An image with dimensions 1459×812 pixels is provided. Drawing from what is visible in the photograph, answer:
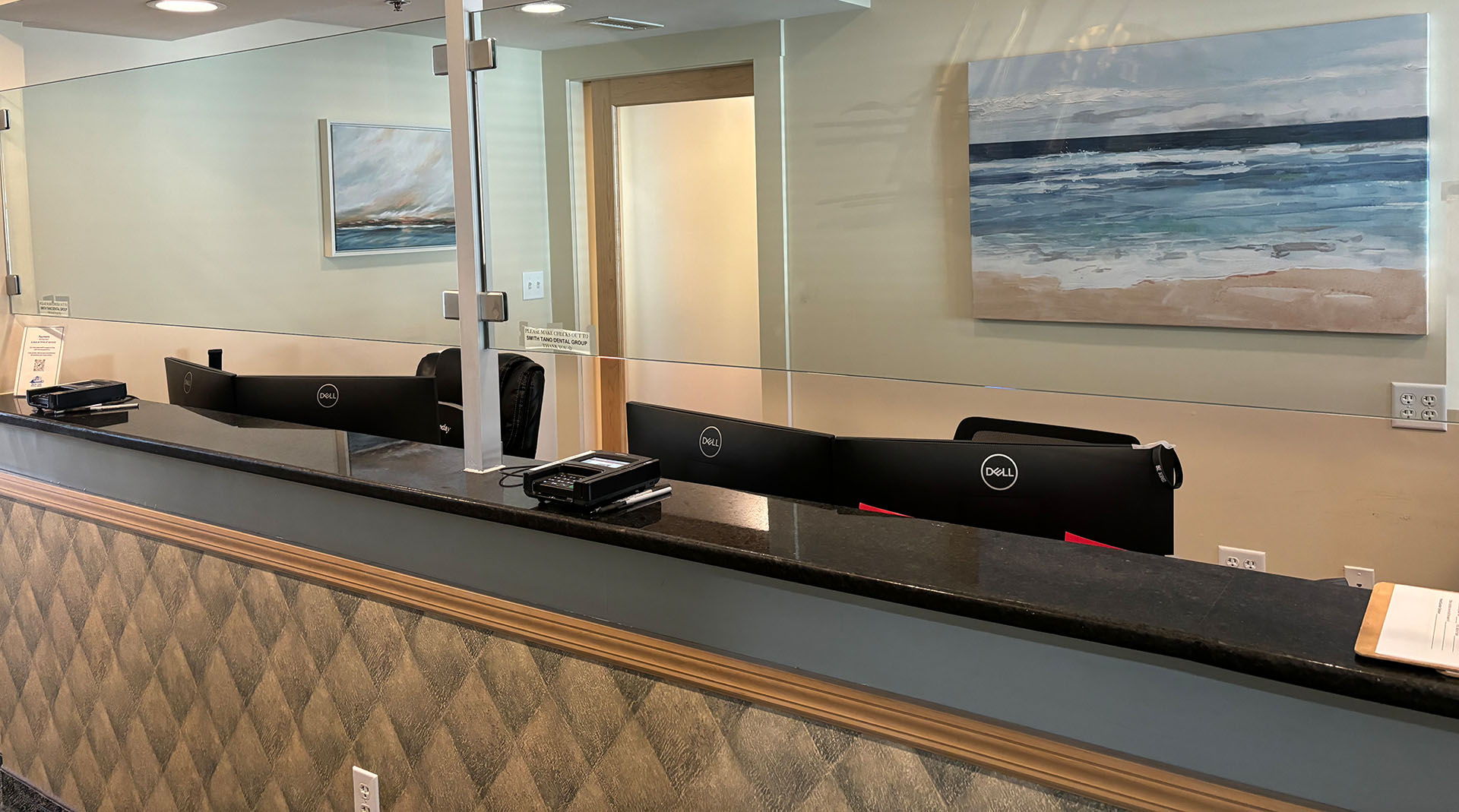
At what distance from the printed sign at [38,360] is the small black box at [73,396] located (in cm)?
24

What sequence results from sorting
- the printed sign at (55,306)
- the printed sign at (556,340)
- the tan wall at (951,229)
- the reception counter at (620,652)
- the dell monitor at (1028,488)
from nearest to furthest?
the reception counter at (620,652) → the tan wall at (951,229) → the dell monitor at (1028,488) → the printed sign at (556,340) → the printed sign at (55,306)

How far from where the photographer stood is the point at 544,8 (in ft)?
5.68

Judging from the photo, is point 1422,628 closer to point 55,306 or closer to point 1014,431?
point 1014,431

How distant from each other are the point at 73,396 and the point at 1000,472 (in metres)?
2.03

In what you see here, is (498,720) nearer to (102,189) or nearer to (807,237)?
(807,237)

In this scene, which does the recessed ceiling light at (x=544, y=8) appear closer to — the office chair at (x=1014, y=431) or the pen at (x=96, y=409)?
the office chair at (x=1014, y=431)

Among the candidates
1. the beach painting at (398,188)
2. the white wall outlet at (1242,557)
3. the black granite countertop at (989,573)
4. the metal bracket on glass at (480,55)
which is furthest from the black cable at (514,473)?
the white wall outlet at (1242,557)

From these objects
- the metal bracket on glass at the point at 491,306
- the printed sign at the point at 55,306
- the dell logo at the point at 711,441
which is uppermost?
the printed sign at the point at 55,306

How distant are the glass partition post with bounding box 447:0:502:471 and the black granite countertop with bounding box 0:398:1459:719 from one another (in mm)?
79

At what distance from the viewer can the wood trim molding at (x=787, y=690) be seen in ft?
3.70

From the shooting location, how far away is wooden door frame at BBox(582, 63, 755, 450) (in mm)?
1694

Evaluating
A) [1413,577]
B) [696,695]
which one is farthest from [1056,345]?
[1413,577]

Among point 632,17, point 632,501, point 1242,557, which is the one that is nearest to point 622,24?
point 632,17

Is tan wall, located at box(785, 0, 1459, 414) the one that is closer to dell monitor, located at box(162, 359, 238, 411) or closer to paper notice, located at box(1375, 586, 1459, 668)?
paper notice, located at box(1375, 586, 1459, 668)
